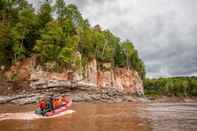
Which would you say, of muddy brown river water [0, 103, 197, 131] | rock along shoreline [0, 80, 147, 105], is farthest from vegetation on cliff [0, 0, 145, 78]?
muddy brown river water [0, 103, 197, 131]

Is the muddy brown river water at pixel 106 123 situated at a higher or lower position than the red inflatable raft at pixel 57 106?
lower

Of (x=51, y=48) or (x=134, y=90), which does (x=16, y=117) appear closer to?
(x=51, y=48)

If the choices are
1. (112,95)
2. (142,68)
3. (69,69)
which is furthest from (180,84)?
(69,69)

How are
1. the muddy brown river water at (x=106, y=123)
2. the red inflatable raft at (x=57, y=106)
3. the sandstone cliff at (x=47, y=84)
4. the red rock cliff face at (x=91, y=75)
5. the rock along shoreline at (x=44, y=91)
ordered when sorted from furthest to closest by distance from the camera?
the red rock cliff face at (x=91, y=75), the sandstone cliff at (x=47, y=84), the rock along shoreline at (x=44, y=91), the red inflatable raft at (x=57, y=106), the muddy brown river water at (x=106, y=123)

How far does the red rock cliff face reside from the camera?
4719cm

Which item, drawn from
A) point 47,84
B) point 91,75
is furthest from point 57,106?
point 91,75

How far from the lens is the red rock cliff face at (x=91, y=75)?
47.2 meters

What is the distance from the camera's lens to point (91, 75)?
58469mm

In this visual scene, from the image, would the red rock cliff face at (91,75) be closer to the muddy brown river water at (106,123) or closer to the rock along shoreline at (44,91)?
the rock along shoreline at (44,91)

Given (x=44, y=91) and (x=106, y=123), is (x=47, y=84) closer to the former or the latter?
(x=44, y=91)

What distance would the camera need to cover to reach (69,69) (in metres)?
50.6

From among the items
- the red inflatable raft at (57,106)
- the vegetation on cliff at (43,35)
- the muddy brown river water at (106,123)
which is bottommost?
the muddy brown river water at (106,123)

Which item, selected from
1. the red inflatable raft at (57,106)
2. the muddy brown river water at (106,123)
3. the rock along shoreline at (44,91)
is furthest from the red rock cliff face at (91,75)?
the muddy brown river water at (106,123)

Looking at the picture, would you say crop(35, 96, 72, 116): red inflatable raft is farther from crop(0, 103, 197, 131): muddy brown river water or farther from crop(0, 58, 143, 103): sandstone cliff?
crop(0, 58, 143, 103): sandstone cliff
